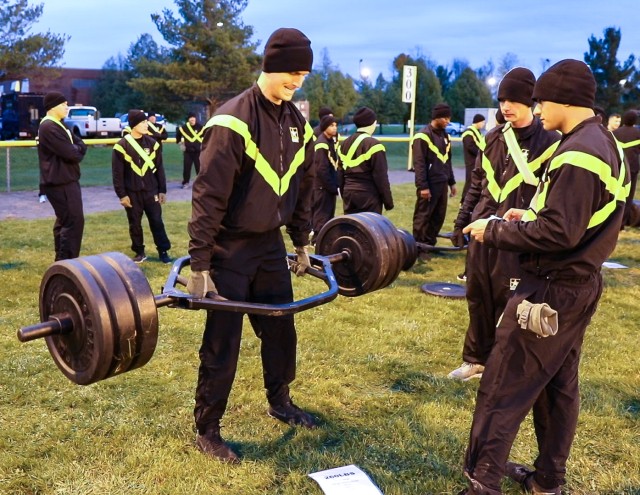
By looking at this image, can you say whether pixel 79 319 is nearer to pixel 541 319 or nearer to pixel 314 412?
pixel 314 412

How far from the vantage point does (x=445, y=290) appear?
26.0ft

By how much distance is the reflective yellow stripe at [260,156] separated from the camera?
11.9 ft

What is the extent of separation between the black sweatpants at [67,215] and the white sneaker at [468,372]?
5.07 m

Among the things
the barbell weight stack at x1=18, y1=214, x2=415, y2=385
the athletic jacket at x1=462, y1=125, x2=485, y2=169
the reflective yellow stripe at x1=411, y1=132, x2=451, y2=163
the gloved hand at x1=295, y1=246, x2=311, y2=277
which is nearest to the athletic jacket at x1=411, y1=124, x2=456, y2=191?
the reflective yellow stripe at x1=411, y1=132, x2=451, y2=163

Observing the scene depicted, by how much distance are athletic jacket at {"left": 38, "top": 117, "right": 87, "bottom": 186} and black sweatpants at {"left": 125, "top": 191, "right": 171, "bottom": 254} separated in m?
Answer: 1.29

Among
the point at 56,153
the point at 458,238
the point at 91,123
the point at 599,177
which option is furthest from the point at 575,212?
the point at 91,123

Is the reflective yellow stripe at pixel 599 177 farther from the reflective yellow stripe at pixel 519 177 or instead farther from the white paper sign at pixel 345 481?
the white paper sign at pixel 345 481

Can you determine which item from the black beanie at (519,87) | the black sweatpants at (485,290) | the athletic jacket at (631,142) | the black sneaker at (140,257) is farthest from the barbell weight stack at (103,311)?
the athletic jacket at (631,142)

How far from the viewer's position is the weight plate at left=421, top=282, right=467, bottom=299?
303 inches

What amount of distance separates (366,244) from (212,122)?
4.91 ft

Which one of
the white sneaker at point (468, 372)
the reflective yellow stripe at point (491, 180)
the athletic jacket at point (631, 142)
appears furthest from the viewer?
the athletic jacket at point (631, 142)

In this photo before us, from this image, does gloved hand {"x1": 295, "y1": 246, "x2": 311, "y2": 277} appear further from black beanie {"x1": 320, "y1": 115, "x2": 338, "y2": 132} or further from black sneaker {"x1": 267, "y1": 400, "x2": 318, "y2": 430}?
black beanie {"x1": 320, "y1": 115, "x2": 338, "y2": 132}

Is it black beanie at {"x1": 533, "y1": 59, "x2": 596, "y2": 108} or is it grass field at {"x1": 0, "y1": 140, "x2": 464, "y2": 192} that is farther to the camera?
grass field at {"x1": 0, "y1": 140, "x2": 464, "y2": 192}

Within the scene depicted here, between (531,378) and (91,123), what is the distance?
3519 centimetres
